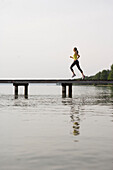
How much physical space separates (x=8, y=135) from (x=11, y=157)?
354 centimetres

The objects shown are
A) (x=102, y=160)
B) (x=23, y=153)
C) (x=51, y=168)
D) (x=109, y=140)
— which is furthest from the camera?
(x=109, y=140)

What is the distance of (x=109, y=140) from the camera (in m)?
11.8

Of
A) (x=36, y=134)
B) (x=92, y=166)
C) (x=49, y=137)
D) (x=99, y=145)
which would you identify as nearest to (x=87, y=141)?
(x=99, y=145)

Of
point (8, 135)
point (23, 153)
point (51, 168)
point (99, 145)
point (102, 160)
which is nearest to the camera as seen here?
point (51, 168)

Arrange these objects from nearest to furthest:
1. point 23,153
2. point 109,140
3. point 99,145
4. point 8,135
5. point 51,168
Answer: point 51,168
point 23,153
point 99,145
point 109,140
point 8,135

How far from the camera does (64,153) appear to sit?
974cm

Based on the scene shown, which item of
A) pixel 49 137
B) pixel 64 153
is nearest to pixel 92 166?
pixel 64 153

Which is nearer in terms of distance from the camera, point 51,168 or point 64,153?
point 51,168

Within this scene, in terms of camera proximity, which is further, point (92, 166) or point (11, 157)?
point (11, 157)

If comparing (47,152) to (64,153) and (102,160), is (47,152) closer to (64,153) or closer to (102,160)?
(64,153)

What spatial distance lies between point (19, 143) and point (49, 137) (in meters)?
1.53

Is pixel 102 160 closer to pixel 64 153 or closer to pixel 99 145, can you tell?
pixel 64 153

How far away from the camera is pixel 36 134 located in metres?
13.1

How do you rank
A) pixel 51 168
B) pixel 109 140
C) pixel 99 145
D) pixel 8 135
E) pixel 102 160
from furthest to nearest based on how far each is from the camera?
pixel 8 135
pixel 109 140
pixel 99 145
pixel 102 160
pixel 51 168
